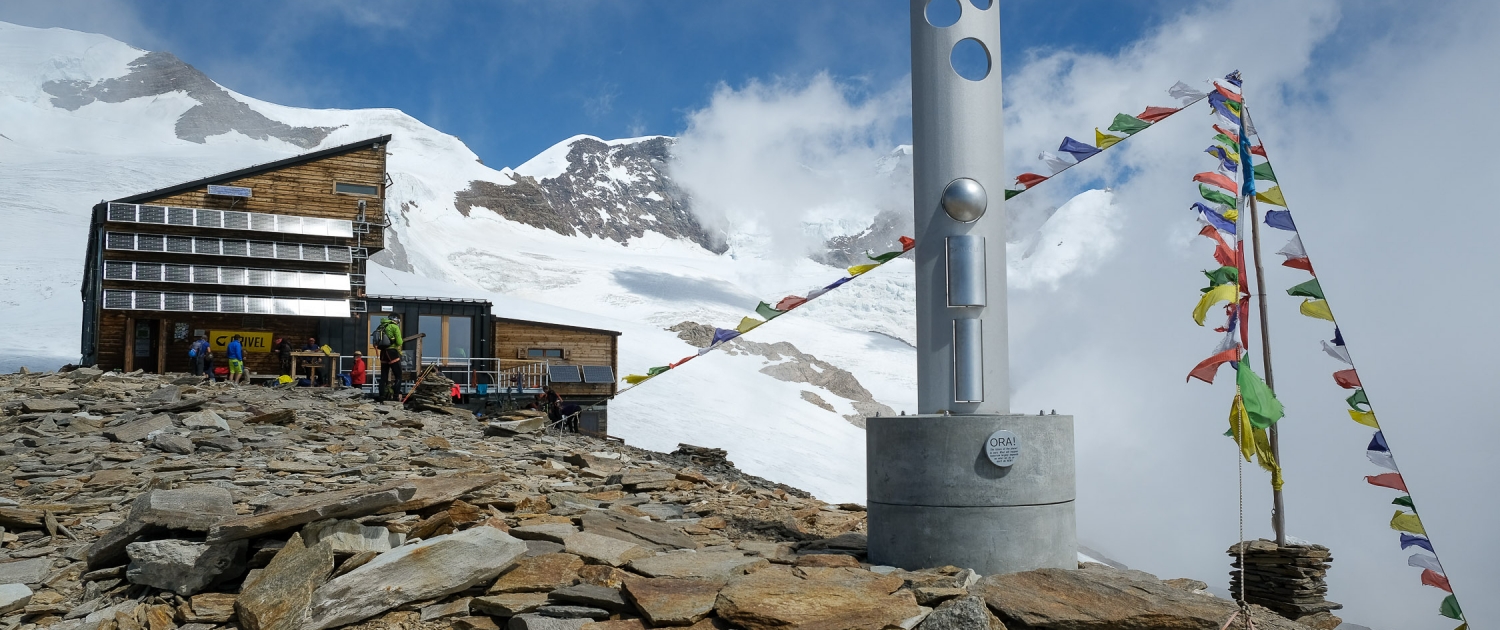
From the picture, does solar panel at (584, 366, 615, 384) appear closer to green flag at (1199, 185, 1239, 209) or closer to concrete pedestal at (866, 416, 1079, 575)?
green flag at (1199, 185, 1239, 209)

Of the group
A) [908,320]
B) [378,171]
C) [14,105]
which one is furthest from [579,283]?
[378,171]

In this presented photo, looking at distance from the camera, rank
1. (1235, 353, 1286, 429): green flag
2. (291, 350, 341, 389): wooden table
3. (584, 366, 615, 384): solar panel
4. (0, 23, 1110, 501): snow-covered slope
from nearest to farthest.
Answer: (1235, 353, 1286, 429): green flag
(291, 350, 341, 389): wooden table
(584, 366, 615, 384): solar panel
(0, 23, 1110, 501): snow-covered slope

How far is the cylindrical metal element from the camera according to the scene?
24.6ft

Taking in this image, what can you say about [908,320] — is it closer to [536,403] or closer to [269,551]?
[536,403]

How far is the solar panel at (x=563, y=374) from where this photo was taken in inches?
1291

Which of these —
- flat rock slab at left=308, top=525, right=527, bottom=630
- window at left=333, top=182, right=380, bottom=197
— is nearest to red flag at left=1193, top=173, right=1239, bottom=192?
flat rock slab at left=308, top=525, right=527, bottom=630

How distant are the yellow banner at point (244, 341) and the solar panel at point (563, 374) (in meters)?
8.48

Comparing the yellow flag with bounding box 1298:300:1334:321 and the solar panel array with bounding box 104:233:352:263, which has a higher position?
the solar panel array with bounding box 104:233:352:263

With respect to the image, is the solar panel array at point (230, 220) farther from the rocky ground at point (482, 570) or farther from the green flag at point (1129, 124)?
the green flag at point (1129, 124)

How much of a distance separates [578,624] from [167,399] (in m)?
14.2

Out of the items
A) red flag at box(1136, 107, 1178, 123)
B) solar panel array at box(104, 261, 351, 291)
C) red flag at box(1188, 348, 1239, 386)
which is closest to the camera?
red flag at box(1188, 348, 1239, 386)

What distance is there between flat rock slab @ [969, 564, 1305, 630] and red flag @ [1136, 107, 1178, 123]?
412 cm

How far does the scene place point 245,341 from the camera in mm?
29297

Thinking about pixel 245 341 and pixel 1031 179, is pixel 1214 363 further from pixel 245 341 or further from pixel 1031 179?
pixel 245 341
